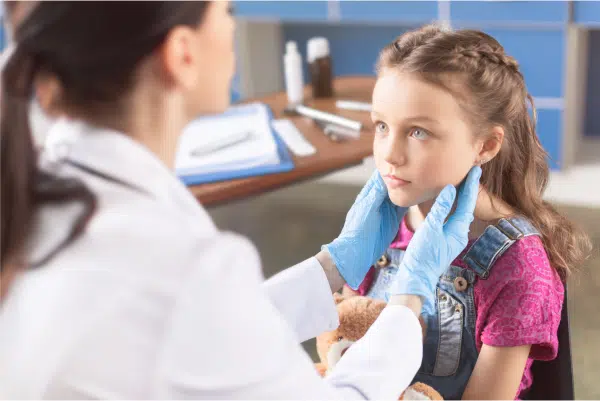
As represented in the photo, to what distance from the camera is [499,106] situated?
3.49 feet

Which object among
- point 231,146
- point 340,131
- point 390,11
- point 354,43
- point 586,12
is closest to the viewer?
point 231,146

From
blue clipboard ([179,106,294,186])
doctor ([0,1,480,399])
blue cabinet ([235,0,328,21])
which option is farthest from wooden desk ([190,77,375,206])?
blue cabinet ([235,0,328,21])

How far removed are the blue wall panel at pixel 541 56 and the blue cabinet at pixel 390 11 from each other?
0.30 m

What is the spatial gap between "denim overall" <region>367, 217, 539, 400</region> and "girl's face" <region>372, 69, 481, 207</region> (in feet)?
0.33

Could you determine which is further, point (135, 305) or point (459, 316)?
point (459, 316)

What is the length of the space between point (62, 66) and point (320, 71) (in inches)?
59.9

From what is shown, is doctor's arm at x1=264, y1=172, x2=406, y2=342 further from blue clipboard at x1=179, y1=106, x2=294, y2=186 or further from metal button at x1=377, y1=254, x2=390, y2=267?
blue clipboard at x1=179, y1=106, x2=294, y2=186

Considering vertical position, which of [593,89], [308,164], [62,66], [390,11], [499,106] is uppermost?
[62,66]

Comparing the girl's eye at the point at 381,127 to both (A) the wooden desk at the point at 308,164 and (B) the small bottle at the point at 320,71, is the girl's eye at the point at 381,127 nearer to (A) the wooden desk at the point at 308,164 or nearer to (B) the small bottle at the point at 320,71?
(A) the wooden desk at the point at 308,164

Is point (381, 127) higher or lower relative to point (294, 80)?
higher

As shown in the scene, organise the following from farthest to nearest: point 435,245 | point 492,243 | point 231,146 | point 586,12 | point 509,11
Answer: point 509,11 < point 586,12 < point 231,146 < point 492,243 < point 435,245

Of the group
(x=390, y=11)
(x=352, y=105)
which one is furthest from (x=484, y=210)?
(x=390, y=11)

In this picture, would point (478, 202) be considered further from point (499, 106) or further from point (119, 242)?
point (119, 242)

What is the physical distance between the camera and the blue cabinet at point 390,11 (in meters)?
3.24
